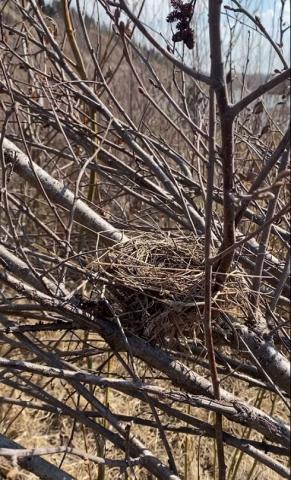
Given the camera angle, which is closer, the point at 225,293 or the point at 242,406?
the point at 242,406

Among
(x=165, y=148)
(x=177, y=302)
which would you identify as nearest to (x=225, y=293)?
(x=177, y=302)

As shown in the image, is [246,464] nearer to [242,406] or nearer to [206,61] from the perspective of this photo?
[242,406]

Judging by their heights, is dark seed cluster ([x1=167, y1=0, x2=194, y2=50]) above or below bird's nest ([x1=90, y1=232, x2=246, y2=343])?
above

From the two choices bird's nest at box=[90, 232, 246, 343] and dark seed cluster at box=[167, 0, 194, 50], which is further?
bird's nest at box=[90, 232, 246, 343]

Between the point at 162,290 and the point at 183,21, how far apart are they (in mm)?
644

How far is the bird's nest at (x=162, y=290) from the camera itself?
146 centimetres

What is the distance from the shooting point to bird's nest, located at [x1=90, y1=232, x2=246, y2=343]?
146cm

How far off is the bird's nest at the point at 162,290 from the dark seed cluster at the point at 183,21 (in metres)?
0.56

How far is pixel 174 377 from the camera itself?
1.41m

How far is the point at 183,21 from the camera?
1.16m

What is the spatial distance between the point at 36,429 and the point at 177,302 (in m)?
2.70

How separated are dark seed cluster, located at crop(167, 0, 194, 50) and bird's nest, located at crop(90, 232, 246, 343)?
1.84ft

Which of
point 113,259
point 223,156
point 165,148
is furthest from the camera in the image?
point 165,148

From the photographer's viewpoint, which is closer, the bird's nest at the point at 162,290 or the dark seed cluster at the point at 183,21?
the dark seed cluster at the point at 183,21
